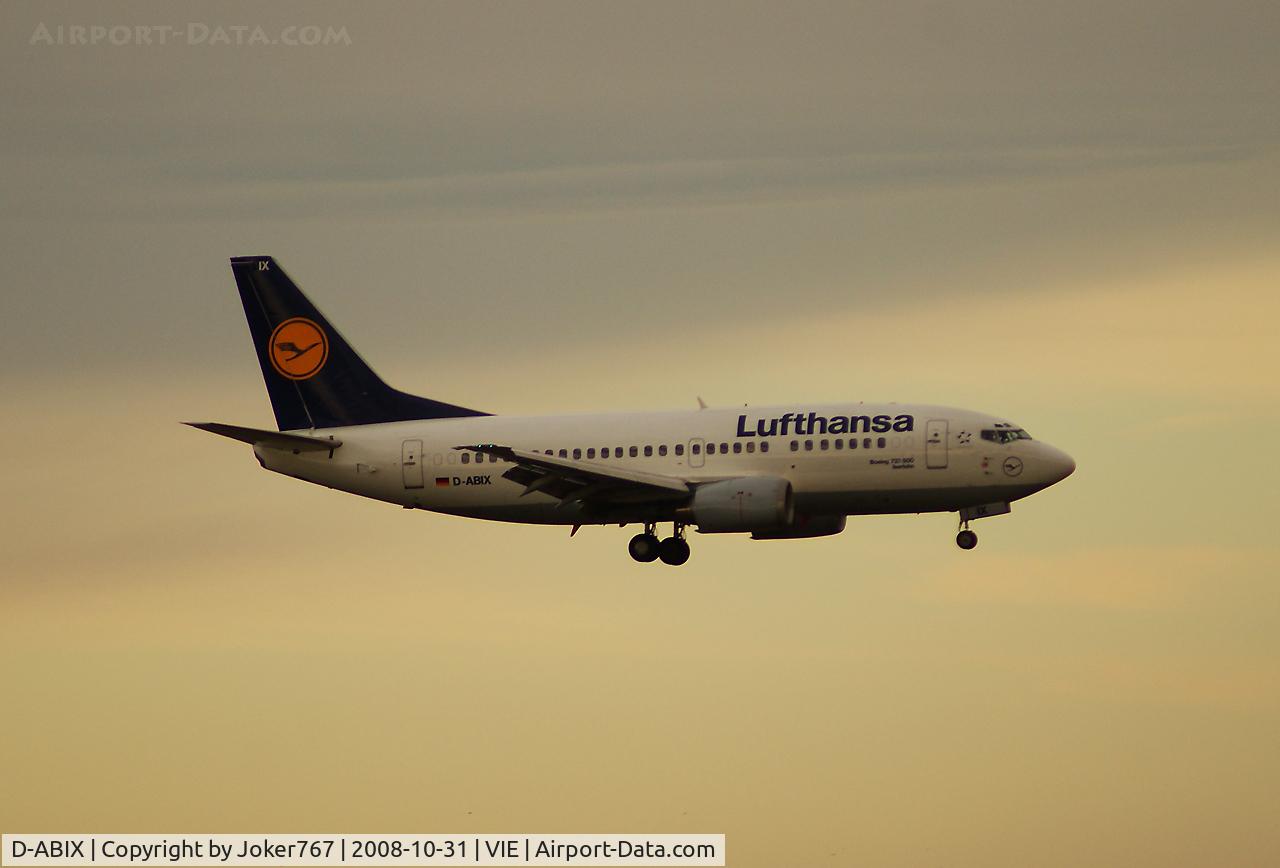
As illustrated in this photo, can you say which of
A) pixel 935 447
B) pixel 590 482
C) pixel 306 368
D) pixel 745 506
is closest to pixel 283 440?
pixel 306 368

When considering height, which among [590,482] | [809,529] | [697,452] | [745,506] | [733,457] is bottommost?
[745,506]

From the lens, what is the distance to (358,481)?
72562 millimetres

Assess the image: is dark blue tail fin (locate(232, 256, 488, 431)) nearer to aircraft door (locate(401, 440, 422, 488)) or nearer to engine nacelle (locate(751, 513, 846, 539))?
aircraft door (locate(401, 440, 422, 488))

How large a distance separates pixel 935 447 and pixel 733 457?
261 inches

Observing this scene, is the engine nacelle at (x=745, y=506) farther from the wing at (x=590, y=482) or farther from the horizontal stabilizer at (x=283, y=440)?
the horizontal stabilizer at (x=283, y=440)

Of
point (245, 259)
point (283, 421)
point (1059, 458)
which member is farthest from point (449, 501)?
point (1059, 458)

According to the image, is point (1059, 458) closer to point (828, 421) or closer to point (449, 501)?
point (828, 421)

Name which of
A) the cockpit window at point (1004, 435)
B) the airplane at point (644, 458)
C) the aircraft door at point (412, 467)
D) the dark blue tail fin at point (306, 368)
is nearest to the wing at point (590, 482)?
the airplane at point (644, 458)

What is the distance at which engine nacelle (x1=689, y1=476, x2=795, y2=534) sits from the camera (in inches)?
2539

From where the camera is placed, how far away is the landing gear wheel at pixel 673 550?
229 feet

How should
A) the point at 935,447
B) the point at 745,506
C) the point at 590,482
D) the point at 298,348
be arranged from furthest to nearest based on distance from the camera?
the point at 298,348, the point at 590,482, the point at 935,447, the point at 745,506

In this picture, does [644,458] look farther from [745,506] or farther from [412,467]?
[412,467]

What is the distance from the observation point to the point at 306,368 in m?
75.6

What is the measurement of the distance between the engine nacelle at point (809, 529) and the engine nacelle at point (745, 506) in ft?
11.8
